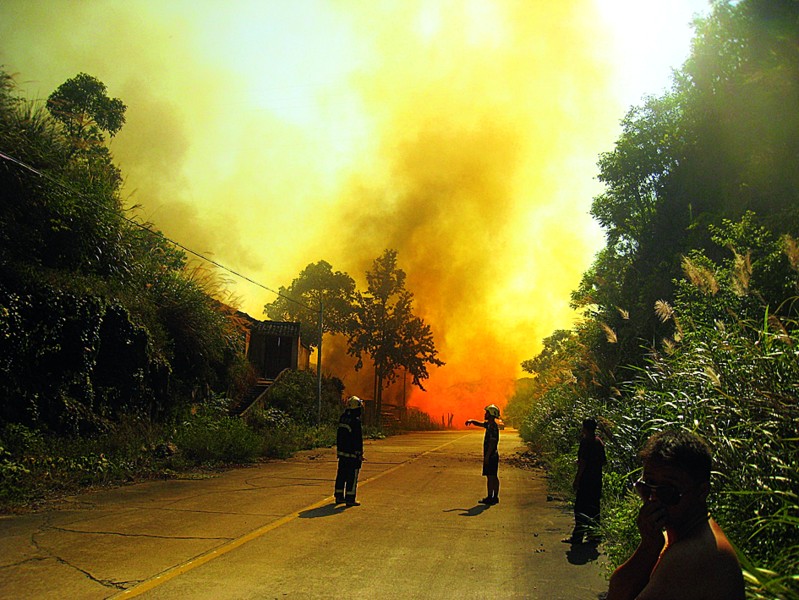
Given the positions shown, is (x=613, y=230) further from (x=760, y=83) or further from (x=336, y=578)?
(x=336, y=578)

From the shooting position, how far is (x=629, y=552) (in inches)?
235

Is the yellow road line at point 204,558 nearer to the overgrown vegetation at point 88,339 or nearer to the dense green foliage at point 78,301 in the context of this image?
the overgrown vegetation at point 88,339

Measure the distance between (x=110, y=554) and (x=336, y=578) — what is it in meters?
2.60

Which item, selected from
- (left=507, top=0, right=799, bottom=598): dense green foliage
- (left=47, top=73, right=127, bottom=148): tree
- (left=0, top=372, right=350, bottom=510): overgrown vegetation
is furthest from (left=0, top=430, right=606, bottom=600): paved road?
(left=47, top=73, right=127, bottom=148): tree

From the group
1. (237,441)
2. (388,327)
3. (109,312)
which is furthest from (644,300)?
(388,327)

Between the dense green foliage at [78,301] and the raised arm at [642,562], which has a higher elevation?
the dense green foliage at [78,301]

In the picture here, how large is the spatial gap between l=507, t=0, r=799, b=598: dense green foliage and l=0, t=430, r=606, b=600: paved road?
119 cm

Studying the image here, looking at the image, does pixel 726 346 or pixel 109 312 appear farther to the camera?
pixel 109 312

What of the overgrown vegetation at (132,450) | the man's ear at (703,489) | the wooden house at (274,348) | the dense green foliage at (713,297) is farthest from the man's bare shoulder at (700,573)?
the wooden house at (274,348)

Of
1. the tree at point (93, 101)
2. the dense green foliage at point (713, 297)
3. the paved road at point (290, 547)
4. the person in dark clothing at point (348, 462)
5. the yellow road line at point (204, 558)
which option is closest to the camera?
the dense green foliage at point (713, 297)

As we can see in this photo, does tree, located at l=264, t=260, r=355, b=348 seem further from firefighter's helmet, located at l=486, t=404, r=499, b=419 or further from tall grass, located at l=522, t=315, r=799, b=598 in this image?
tall grass, located at l=522, t=315, r=799, b=598

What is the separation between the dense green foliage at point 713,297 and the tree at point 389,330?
30.2 m

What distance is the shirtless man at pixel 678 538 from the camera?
7.08ft

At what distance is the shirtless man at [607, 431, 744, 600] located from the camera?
2158mm
